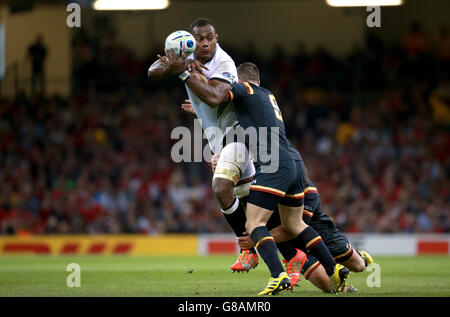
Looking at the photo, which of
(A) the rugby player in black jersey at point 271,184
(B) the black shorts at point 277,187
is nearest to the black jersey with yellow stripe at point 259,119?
(A) the rugby player in black jersey at point 271,184

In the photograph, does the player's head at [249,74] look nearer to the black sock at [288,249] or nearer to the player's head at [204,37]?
the player's head at [204,37]

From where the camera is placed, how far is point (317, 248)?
7.72 m

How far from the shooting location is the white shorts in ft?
26.1

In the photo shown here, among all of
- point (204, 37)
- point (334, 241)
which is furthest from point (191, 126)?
point (334, 241)

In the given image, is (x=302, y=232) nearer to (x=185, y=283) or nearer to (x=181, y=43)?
(x=185, y=283)

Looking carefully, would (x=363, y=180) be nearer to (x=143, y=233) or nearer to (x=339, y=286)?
(x=143, y=233)

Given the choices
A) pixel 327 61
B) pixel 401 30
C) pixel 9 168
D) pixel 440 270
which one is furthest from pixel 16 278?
pixel 401 30

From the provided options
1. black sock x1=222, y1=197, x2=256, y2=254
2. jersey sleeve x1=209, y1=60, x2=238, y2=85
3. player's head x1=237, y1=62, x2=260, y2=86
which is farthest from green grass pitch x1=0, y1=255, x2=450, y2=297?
player's head x1=237, y1=62, x2=260, y2=86

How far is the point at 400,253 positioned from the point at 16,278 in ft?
35.0

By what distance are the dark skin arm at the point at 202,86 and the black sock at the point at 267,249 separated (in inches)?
A: 50.0

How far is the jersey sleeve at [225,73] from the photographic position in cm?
769

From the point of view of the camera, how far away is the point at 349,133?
2175cm

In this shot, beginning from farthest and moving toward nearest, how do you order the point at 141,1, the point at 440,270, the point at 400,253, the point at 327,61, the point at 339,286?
the point at 327,61, the point at 141,1, the point at 400,253, the point at 440,270, the point at 339,286

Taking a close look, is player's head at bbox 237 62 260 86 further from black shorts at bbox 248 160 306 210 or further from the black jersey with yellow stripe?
black shorts at bbox 248 160 306 210
